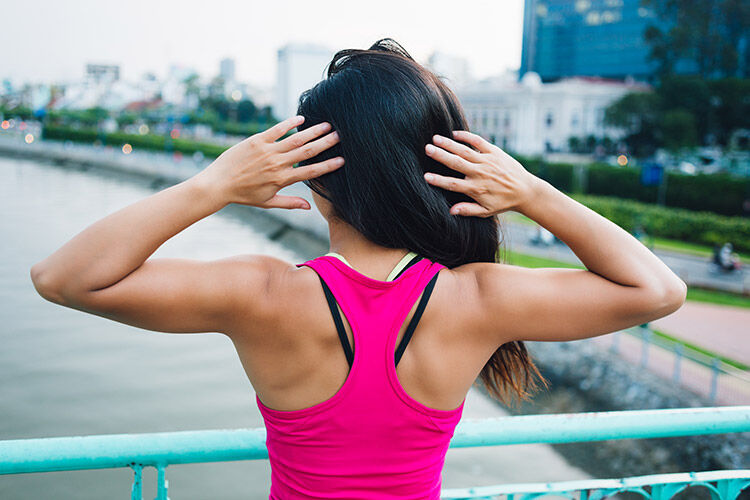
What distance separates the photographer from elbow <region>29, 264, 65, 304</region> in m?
1.01

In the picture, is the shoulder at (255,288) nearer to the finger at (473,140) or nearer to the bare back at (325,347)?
the bare back at (325,347)

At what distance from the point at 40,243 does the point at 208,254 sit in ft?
21.1

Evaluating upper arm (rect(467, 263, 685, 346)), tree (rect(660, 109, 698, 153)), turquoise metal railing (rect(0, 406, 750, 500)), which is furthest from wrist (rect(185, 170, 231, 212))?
tree (rect(660, 109, 698, 153))

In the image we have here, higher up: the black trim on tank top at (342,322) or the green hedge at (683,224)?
the black trim on tank top at (342,322)

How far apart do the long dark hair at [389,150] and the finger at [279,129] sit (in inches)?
1.1

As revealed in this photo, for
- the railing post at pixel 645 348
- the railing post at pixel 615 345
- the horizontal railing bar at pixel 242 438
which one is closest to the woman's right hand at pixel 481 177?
the horizontal railing bar at pixel 242 438

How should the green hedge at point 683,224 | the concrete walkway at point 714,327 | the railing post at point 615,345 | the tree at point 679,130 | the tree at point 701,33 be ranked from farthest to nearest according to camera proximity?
the tree at point 701,33, the tree at point 679,130, the green hedge at point 683,224, the concrete walkway at point 714,327, the railing post at point 615,345

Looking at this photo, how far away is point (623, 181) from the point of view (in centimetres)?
3020

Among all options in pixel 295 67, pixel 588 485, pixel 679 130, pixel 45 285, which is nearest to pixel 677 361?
pixel 588 485

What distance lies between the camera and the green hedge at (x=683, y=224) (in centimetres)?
2106

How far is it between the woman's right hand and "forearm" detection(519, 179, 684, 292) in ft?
0.11

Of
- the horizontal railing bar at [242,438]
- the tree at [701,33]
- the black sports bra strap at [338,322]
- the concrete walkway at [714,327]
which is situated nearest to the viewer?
the black sports bra strap at [338,322]

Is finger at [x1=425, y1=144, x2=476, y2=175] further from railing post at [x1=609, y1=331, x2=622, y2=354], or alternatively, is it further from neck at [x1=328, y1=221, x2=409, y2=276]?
railing post at [x1=609, y1=331, x2=622, y2=354]

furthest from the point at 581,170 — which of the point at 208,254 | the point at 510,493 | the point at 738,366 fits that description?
the point at 510,493
